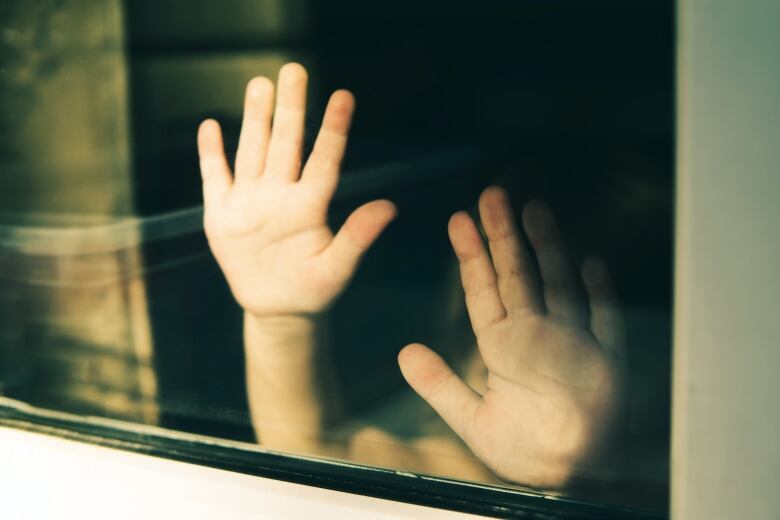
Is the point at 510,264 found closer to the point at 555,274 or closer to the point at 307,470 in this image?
the point at 555,274

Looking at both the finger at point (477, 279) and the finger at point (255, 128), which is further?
the finger at point (255, 128)

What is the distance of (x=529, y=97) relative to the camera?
4.12ft

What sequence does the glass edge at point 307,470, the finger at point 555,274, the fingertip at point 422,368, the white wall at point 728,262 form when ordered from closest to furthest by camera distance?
the white wall at point 728,262 < the glass edge at point 307,470 < the finger at point 555,274 < the fingertip at point 422,368

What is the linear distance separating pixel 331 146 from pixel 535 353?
415 millimetres

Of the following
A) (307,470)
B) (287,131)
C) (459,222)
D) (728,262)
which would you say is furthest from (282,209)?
(728,262)

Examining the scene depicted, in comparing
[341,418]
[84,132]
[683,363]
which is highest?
[84,132]

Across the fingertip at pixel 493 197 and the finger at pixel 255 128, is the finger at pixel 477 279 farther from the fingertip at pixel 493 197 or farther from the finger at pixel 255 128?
the finger at pixel 255 128

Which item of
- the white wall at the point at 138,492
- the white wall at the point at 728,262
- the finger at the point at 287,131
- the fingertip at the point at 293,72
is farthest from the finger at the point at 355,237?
the white wall at the point at 728,262

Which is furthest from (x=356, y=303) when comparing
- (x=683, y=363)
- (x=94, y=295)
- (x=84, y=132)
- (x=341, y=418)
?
(x=683, y=363)

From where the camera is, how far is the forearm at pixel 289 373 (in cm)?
122

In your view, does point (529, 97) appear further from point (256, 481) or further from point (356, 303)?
point (256, 481)


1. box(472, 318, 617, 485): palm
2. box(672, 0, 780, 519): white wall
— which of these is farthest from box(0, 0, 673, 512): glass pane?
box(672, 0, 780, 519): white wall

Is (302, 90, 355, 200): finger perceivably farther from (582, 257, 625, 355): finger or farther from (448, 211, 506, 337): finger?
(582, 257, 625, 355): finger

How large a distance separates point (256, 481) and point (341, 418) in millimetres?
272
